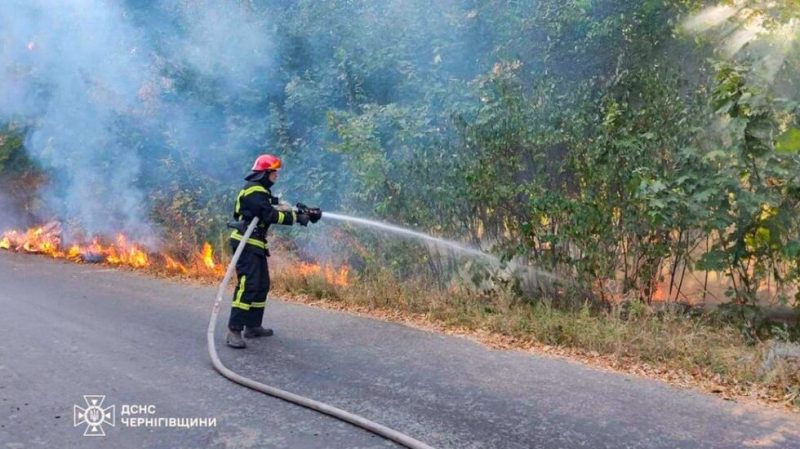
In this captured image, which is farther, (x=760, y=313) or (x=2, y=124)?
(x=2, y=124)

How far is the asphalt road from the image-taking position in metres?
3.73

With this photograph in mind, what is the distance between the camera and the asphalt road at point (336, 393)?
373 centimetres

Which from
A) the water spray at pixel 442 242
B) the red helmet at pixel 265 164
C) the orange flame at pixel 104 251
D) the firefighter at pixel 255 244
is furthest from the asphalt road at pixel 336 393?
the orange flame at pixel 104 251

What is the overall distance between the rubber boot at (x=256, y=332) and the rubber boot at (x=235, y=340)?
25 cm

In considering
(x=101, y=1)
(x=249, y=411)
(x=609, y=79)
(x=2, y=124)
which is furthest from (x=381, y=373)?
(x=2, y=124)

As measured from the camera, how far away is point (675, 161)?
6086 millimetres

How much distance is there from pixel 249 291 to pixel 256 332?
441mm

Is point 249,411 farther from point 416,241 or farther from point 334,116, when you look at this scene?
point 334,116

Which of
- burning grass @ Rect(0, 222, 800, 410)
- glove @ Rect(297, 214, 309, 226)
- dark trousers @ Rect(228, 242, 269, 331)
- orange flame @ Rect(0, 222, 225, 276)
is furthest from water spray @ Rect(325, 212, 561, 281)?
orange flame @ Rect(0, 222, 225, 276)

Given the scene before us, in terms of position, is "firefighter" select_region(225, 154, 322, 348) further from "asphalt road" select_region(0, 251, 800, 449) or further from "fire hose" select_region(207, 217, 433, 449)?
"fire hose" select_region(207, 217, 433, 449)

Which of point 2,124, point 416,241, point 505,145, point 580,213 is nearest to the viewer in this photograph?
point 580,213

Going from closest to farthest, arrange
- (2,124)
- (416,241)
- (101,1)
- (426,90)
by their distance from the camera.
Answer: (416,241) < (426,90) < (101,1) < (2,124)

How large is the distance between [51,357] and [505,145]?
16.2ft

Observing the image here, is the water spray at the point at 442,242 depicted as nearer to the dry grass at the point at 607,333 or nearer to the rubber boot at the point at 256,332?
the dry grass at the point at 607,333
